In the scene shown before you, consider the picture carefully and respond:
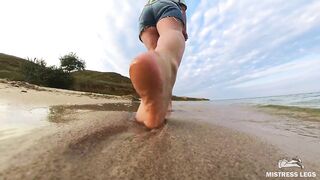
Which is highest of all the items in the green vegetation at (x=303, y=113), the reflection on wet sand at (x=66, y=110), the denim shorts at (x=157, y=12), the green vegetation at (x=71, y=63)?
the green vegetation at (x=71, y=63)

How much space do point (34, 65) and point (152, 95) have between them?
2389cm

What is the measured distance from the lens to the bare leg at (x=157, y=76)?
1.70 m

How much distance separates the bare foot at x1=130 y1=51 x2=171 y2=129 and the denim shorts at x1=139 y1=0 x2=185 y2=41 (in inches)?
34.3

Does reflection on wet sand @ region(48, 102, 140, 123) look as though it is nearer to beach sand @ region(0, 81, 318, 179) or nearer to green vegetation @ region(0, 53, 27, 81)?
beach sand @ region(0, 81, 318, 179)

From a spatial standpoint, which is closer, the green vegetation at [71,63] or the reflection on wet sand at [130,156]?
the reflection on wet sand at [130,156]

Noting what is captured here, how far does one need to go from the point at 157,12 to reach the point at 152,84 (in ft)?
3.99

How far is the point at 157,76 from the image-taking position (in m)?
1.75

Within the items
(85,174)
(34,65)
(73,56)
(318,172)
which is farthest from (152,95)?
(73,56)

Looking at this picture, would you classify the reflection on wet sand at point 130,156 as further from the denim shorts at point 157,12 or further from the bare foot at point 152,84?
the denim shorts at point 157,12

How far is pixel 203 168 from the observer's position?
123cm

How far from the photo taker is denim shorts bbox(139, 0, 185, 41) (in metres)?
2.65

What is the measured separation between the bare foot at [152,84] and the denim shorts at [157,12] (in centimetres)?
87

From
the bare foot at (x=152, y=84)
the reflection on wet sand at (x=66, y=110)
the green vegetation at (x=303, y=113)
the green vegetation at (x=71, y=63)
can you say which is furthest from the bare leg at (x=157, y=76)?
the green vegetation at (x=71, y=63)

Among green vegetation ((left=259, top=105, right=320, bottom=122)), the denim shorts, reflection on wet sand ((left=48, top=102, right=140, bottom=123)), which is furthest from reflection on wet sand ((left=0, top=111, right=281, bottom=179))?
green vegetation ((left=259, top=105, right=320, bottom=122))
